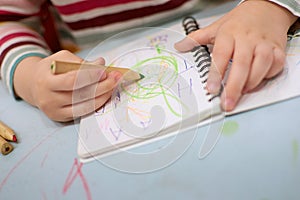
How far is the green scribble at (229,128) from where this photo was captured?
1.20 ft

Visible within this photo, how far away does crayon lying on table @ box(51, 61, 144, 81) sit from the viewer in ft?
1.25

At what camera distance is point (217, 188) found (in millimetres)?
323

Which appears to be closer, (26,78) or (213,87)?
(213,87)

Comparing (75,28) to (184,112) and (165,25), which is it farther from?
(184,112)

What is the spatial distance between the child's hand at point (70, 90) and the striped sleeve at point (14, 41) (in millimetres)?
85

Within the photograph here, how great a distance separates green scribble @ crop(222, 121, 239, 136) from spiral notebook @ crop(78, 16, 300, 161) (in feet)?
0.04

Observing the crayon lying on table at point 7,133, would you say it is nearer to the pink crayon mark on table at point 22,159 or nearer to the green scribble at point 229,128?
the pink crayon mark on table at point 22,159

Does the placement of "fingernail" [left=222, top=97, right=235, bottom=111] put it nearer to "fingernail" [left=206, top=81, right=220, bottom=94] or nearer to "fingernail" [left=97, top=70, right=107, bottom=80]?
"fingernail" [left=206, top=81, right=220, bottom=94]

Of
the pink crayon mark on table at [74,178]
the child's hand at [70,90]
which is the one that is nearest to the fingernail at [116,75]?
the child's hand at [70,90]

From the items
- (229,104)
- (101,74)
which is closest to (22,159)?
(101,74)

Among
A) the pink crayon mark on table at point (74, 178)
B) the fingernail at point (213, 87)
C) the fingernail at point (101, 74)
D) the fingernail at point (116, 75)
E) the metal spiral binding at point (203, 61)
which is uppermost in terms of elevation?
the fingernail at point (101, 74)

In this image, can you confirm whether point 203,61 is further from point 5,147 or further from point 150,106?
point 5,147

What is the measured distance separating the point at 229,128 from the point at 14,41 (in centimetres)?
35

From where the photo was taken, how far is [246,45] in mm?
402
